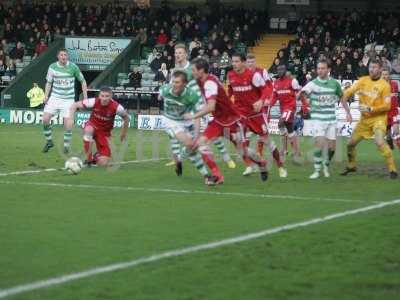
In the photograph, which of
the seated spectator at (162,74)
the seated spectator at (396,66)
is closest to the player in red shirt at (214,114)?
the seated spectator at (396,66)

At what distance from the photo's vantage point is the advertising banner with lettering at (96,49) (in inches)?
1672

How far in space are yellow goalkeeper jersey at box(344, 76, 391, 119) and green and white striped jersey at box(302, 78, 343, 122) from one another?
27 cm

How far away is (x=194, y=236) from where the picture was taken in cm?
1008

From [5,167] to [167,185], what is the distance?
12.9 ft

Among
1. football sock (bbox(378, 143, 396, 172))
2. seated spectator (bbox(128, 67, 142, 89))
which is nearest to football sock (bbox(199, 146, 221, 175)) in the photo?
football sock (bbox(378, 143, 396, 172))

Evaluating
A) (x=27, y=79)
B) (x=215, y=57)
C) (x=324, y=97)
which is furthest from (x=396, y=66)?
(x=324, y=97)

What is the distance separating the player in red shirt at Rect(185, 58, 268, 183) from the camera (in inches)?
579

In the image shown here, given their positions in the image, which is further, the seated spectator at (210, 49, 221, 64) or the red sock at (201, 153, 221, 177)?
the seated spectator at (210, 49, 221, 64)

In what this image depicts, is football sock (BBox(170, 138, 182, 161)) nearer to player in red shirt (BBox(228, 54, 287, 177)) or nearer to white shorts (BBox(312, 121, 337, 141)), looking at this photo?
player in red shirt (BBox(228, 54, 287, 177))

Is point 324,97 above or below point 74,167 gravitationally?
above

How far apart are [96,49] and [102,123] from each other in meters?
25.2

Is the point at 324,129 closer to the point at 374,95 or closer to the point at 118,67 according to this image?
the point at 374,95

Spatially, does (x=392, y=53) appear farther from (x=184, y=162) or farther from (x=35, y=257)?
(x=35, y=257)

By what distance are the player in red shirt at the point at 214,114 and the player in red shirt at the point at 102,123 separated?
7.49 feet
